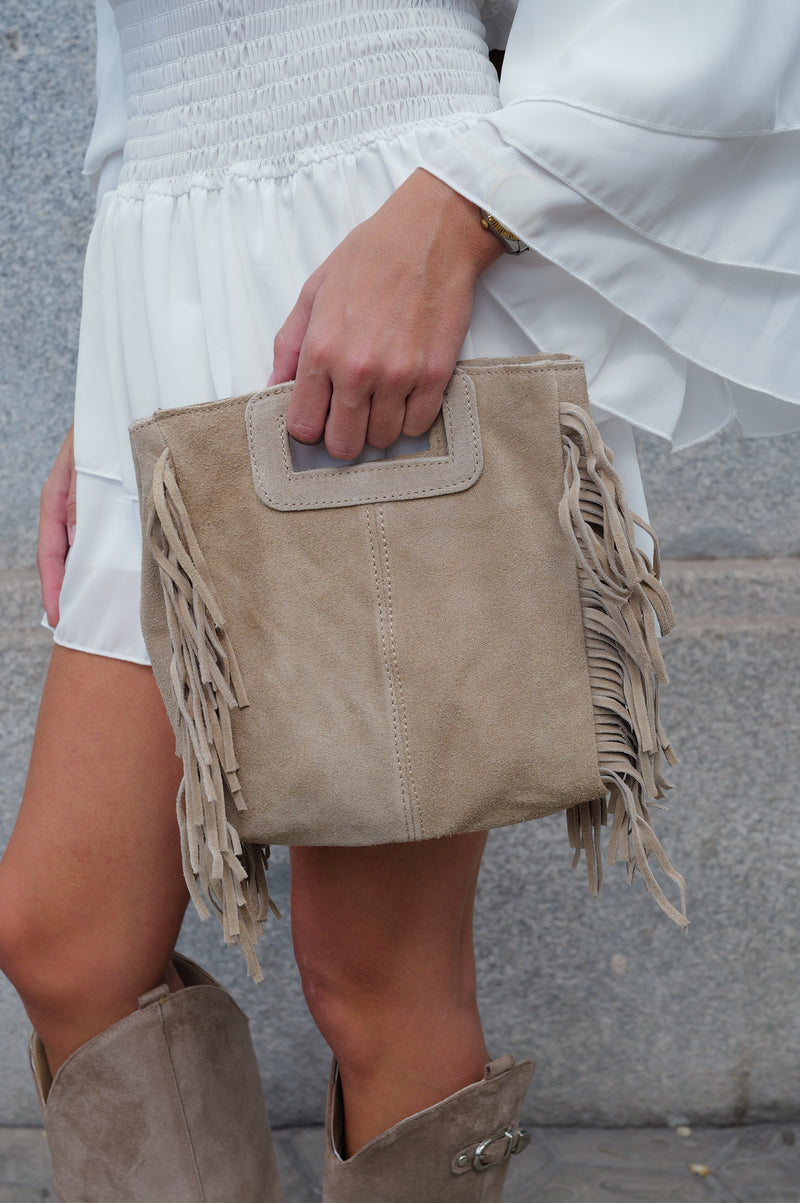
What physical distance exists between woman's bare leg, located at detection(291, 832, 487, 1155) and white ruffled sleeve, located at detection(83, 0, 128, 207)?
66 centimetres

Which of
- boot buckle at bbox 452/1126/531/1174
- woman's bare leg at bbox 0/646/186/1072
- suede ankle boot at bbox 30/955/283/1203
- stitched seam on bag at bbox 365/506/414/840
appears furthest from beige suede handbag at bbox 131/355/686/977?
boot buckle at bbox 452/1126/531/1174

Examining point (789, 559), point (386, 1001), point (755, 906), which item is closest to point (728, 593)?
point (789, 559)

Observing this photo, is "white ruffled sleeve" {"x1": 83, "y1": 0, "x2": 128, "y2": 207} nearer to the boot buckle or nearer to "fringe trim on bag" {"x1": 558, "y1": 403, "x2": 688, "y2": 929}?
"fringe trim on bag" {"x1": 558, "y1": 403, "x2": 688, "y2": 929}

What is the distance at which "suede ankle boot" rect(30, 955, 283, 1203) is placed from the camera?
927 mm

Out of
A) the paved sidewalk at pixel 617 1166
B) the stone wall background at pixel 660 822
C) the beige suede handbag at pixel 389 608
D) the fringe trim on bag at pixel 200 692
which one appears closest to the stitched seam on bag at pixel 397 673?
the beige suede handbag at pixel 389 608

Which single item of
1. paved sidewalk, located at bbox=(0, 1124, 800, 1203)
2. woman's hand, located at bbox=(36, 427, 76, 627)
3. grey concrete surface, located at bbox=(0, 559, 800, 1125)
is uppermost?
woman's hand, located at bbox=(36, 427, 76, 627)

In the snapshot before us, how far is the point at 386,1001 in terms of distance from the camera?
3.08ft

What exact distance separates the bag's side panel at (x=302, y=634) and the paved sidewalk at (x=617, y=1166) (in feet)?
3.47

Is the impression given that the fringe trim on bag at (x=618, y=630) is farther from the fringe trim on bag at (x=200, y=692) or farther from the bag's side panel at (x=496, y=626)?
the fringe trim on bag at (x=200, y=692)

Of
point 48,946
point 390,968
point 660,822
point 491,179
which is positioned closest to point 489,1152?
point 390,968

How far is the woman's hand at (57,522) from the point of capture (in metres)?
1.05

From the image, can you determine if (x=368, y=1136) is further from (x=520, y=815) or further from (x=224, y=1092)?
(x=520, y=815)

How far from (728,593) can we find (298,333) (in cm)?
99

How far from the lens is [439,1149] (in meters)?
0.95
